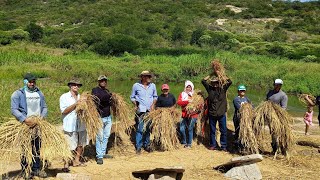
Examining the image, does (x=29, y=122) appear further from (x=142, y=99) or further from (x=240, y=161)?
(x=240, y=161)

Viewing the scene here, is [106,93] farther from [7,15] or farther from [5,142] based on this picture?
[7,15]

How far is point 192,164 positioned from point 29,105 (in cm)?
296

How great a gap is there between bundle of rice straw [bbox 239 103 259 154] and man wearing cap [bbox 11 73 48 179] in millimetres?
3551

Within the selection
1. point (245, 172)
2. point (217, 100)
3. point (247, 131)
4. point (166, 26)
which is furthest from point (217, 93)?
point (166, 26)

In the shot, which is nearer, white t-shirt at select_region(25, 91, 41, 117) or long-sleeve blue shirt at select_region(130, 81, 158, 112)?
white t-shirt at select_region(25, 91, 41, 117)

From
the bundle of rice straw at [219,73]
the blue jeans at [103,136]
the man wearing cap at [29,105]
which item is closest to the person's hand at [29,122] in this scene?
the man wearing cap at [29,105]

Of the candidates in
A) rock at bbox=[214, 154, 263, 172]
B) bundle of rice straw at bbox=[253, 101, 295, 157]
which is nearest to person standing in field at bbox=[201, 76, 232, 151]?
bundle of rice straw at bbox=[253, 101, 295, 157]

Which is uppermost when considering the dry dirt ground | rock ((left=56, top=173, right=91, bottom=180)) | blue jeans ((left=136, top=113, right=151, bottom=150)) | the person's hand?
the person's hand

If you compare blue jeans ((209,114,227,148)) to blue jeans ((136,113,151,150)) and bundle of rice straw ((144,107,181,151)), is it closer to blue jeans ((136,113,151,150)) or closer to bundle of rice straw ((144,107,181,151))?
bundle of rice straw ((144,107,181,151))

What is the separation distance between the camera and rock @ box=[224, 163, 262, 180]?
238 inches

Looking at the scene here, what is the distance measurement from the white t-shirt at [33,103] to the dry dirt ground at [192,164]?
999mm

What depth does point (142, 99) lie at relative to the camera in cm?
695

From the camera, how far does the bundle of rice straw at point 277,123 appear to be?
6953 millimetres

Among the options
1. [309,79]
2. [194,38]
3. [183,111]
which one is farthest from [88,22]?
[183,111]
